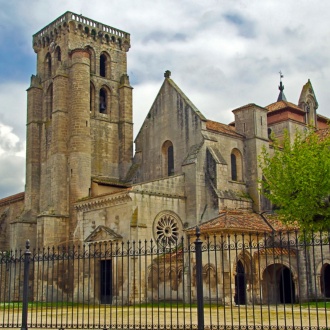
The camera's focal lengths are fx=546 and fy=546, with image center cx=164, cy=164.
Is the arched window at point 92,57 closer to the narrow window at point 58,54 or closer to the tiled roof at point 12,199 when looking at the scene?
the narrow window at point 58,54

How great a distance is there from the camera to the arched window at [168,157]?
129 ft

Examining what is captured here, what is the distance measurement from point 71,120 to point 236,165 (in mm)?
12595

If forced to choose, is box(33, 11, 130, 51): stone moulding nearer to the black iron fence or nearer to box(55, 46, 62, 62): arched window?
box(55, 46, 62, 62): arched window

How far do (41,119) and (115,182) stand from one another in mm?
8549

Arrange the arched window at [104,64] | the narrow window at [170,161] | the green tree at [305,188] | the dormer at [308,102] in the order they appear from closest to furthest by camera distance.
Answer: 1. the green tree at [305,188]
2. the narrow window at [170,161]
3. the arched window at [104,64]
4. the dormer at [308,102]

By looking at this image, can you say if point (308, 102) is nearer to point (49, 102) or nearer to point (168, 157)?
point (168, 157)

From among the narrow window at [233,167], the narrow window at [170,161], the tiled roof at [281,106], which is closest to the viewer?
the narrow window at [233,167]

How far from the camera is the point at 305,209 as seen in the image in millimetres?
20469

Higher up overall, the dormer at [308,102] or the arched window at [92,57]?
the arched window at [92,57]

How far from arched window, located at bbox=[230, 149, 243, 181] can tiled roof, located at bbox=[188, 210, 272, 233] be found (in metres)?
6.39

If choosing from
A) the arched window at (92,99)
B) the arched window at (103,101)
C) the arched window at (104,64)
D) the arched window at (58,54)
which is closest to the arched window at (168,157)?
the arched window at (92,99)

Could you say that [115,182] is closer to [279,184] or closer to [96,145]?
[96,145]

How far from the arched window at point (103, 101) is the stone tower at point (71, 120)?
2.5 inches

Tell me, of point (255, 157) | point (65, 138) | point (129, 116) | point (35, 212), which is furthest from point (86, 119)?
point (255, 157)
